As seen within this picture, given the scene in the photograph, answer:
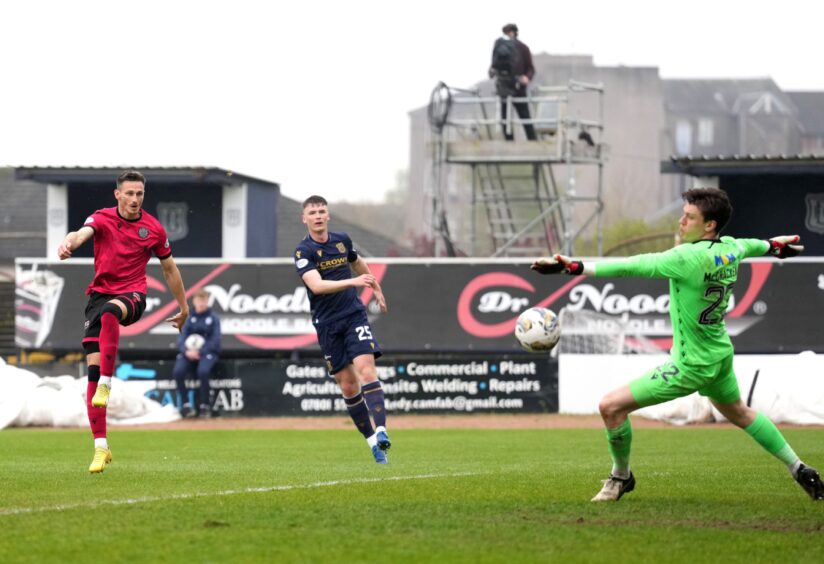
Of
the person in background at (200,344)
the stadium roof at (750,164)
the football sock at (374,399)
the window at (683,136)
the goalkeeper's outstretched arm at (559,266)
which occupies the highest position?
the window at (683,136)

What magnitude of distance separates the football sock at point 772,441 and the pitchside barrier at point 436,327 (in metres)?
15.1

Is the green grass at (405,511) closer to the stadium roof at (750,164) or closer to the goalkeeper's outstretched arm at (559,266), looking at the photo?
the goalkeeper's outstretched arm at (559,266)

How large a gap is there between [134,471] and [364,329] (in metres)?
2.43

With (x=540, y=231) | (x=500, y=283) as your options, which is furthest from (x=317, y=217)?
(x=540, y=231)

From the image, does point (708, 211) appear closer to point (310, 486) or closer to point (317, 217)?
point (310, 486)

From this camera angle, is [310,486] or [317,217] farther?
[317,217]

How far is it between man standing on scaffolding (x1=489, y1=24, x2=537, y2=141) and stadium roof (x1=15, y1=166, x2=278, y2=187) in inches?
243

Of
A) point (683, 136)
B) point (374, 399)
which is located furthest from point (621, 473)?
point (683, 136)

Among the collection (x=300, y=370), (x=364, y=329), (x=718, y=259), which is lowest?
(x=300, y=370)

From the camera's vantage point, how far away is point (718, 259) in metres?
8.30

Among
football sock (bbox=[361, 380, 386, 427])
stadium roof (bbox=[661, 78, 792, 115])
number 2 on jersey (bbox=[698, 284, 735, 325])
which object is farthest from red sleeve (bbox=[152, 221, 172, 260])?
stadium roof (bbox=[661, 78, 792, 115])

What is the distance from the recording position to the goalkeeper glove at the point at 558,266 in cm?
779

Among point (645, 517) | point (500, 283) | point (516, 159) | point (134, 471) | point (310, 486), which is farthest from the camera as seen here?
point (516, 159)

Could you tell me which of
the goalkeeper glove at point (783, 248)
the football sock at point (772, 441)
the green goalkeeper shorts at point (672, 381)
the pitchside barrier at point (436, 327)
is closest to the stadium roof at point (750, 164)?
the pitchside barrier at point (436, 327)
